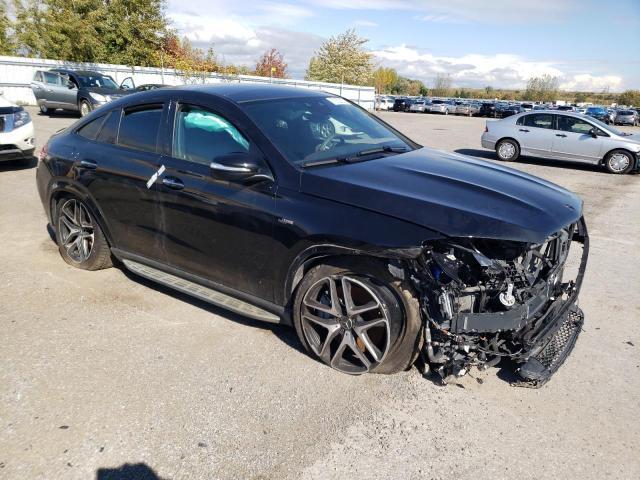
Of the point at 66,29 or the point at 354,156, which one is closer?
the point at 354,156

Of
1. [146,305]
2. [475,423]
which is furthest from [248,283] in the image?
[475,423]

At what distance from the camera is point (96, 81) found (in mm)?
19703

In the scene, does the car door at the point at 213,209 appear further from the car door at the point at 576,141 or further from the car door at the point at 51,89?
the car door at the point at 51,89

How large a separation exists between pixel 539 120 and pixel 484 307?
12636mm

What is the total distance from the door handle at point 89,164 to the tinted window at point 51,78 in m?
17.7

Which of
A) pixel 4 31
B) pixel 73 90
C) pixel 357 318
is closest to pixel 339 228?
pixel 357 318

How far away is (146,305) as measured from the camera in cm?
420

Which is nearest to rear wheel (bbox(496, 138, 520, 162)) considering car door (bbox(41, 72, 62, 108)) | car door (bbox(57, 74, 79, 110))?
car door (bbox(57, 74, 79, 110))

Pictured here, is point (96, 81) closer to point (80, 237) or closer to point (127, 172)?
point (80, 237)

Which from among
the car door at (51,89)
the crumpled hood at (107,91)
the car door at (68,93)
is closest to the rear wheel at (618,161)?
the crumpled hood at (107,91)

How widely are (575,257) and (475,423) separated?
11.8ft

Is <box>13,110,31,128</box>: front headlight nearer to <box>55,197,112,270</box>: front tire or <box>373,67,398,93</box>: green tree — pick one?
<box>55,197,112,270</box>: front tire

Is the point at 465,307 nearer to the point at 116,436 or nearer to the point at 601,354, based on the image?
the point at 601,354

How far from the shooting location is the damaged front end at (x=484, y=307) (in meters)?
2.81
